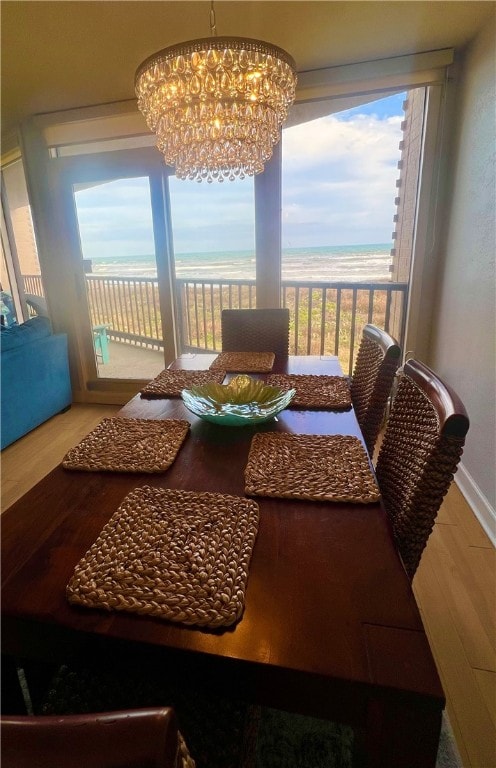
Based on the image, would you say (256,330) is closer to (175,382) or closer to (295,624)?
(175,382)

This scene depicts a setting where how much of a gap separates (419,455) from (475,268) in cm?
162

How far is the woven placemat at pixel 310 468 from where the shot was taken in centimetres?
83

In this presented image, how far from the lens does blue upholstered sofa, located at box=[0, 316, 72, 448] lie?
2.56 m

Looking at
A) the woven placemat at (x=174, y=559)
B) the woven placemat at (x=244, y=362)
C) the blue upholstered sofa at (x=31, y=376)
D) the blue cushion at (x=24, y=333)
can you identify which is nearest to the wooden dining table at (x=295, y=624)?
the woven placemat at (x=174, y=559)

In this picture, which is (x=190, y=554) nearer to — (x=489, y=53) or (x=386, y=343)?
(x=386, y=343)

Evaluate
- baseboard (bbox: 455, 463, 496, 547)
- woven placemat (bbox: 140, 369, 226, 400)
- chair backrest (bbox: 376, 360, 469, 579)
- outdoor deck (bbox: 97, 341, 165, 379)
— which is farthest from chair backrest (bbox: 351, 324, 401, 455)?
outdoor deck (bbox: 97, 341, 165, 379)

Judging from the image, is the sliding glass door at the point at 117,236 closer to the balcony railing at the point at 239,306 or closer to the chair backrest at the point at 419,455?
the balcony railing at the point at 239,306

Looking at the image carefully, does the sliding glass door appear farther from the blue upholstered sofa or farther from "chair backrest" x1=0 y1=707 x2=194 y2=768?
"chair backrest" x1=0 y1=707 x2=194 y2=768

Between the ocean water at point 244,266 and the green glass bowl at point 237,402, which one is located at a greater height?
the ocean water at point 244,266

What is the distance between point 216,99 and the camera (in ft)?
4.32

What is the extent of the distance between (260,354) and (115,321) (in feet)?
9.94

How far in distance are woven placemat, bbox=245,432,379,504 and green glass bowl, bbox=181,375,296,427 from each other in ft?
0.29

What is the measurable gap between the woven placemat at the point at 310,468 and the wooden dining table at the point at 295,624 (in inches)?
1.0

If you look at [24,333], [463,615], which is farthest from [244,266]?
[463,615]
